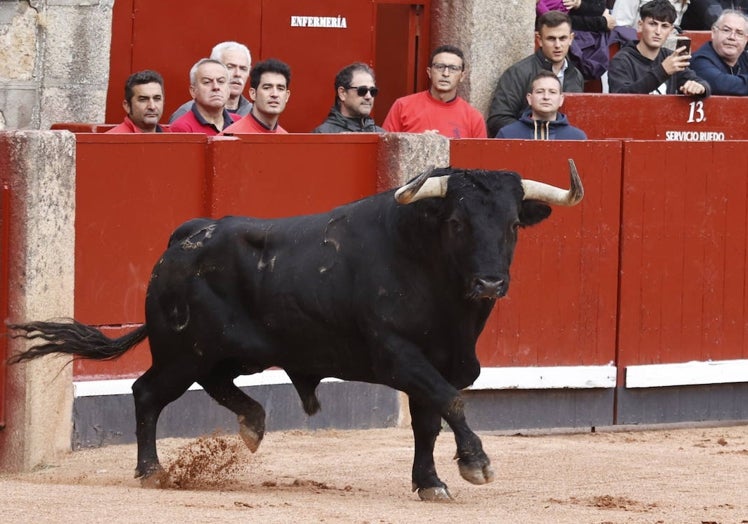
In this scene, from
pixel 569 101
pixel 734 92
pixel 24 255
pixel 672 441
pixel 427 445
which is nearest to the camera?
pixel 427 445

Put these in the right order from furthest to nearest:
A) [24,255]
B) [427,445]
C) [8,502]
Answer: [24,255]
[427,445]
[8,502]

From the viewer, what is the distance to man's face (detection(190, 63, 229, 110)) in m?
8.94

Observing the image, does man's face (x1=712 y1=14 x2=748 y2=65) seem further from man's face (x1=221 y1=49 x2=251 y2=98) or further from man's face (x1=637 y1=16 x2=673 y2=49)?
man's face (x1=221 y1=49 x2=251 y2=98)

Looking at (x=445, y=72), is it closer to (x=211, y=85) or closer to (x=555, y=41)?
(x=555, y=41)

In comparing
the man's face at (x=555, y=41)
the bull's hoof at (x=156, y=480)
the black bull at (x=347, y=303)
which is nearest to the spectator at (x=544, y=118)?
the man's face at (x=555, y=41)

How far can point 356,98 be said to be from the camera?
9375 mm

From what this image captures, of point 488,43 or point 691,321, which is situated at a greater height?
point 488,43

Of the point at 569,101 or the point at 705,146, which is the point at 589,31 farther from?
the point at 705,146

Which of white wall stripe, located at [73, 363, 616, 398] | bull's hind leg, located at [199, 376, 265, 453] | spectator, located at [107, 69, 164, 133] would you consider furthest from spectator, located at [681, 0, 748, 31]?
bull's hind leg, located at [199, 376, 265, 453]

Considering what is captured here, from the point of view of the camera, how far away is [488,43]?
11.0m

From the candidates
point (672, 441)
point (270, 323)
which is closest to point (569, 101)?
point (672, 441)

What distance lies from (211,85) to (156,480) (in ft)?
8.06

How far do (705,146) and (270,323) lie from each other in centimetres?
364

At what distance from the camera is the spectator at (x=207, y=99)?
29.3 ft
